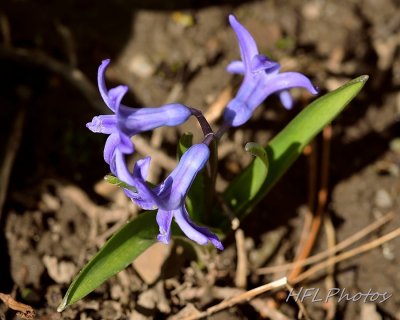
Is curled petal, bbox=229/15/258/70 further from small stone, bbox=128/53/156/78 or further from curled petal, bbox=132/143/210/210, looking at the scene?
small stone, bbox=128/53/156/78

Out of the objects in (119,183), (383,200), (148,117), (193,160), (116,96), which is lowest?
(383,200)

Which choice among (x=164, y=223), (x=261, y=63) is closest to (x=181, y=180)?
(x=164, y=223)

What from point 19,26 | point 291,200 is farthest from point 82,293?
point 19,26

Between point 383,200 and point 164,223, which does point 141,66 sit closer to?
point 383,200

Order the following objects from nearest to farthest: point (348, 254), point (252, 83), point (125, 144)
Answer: point (125, 144) → point (252, 83) → point (348, 254)

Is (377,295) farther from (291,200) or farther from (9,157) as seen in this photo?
(9,157)

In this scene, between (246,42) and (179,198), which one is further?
(246,42)
